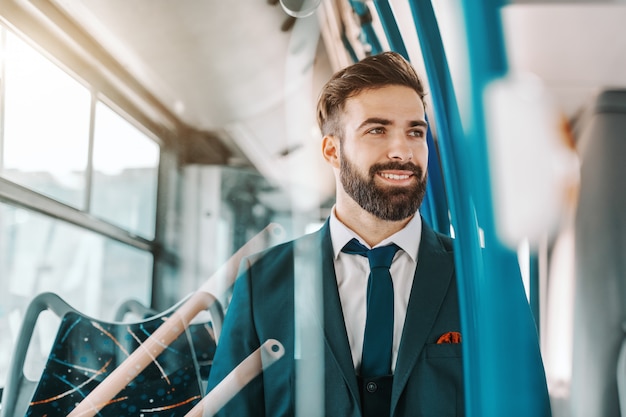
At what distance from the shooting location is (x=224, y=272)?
1050 mm

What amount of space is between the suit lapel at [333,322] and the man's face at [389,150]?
96 millimetres

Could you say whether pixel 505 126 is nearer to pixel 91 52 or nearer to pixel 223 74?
pixel 223 74

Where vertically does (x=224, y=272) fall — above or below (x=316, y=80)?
below

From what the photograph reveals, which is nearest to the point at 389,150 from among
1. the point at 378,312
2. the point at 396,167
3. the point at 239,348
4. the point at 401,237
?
the point at 396,167

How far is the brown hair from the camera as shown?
3.12 ft

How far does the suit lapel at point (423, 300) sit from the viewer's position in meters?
0.91

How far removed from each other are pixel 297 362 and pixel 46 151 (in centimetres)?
56

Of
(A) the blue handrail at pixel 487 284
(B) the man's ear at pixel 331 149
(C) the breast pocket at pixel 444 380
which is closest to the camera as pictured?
(A) the blue handrail at pixel 487 284

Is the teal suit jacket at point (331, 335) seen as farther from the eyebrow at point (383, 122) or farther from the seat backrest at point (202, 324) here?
the eyebrow at point (383, 122)

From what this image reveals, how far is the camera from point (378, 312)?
96 centimetres

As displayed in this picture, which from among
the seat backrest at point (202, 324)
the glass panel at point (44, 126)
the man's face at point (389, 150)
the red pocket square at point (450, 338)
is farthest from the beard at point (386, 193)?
the glass panel at point (44, 126)

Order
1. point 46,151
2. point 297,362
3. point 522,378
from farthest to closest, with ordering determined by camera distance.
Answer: point 46,151 → point 297,362 → point 522,378

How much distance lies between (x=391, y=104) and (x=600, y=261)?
14.5 inches

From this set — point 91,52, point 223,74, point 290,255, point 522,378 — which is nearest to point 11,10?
point 91,52
